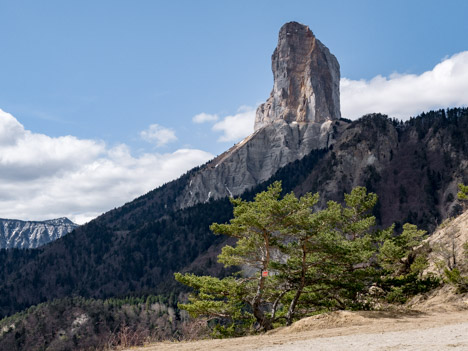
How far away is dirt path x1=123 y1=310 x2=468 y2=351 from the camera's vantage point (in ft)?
45.4

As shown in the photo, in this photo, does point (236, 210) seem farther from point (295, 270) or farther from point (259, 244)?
point (295, 270)

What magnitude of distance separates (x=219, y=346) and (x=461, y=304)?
16.2m

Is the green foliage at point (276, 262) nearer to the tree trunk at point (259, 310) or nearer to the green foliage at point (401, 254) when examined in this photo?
the tree trunk at point (259, 310)

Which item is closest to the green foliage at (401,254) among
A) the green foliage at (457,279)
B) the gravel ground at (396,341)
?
the green foliage at (457,279)

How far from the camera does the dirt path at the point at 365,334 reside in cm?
1385

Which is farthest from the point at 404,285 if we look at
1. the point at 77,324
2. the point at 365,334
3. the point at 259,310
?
the point at 77,324

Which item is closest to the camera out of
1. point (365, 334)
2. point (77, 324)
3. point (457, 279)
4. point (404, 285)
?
point (365, 334)

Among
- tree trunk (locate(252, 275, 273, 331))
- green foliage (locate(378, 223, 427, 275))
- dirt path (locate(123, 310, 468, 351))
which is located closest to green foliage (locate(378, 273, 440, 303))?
green foliage (locate(378, 223, 427, 275))

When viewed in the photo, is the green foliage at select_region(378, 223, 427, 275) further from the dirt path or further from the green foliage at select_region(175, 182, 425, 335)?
the dirt path

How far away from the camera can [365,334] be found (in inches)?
664

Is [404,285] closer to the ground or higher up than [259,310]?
higher up

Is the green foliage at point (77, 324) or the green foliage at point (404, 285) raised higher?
the green foliage at point (404, 285)

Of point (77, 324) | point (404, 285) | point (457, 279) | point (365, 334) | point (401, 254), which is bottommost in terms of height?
point (77, 324)

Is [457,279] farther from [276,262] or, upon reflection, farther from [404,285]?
[276,262]
